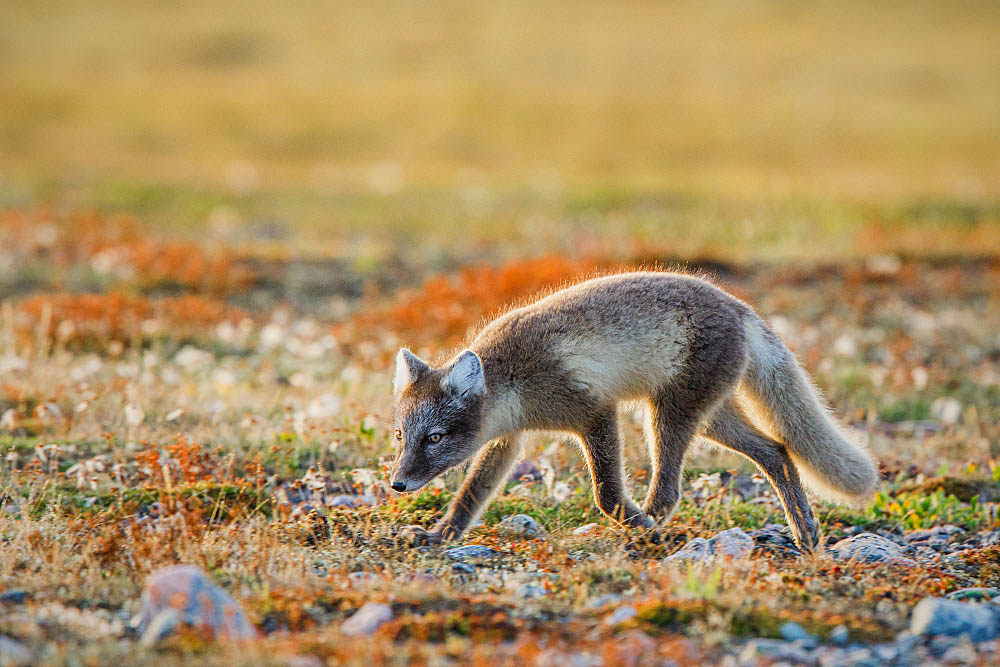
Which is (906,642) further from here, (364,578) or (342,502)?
(342,502)

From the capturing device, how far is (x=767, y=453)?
6.24 meters

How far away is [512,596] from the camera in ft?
15.4

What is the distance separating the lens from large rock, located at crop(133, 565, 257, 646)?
13.1ft

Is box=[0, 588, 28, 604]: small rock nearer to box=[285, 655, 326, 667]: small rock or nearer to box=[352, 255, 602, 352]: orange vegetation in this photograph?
box=[285, 655, 326, 667]: small rock

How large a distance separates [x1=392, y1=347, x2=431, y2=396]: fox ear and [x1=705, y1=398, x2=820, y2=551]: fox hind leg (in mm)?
1852

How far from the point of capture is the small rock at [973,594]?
498 cm

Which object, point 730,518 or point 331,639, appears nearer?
point 331,639

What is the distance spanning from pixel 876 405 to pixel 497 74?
31672 millimetres

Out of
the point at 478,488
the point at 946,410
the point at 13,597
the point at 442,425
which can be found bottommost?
the point at 946,410

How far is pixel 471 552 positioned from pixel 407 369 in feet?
3.92

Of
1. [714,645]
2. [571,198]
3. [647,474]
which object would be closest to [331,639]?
[714,645]

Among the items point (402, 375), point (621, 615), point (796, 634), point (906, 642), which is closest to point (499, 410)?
point (402, 375)

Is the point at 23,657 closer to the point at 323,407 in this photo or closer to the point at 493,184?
the point at 323,407

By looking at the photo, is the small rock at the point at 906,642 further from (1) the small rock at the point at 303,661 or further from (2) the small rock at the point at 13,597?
(2) the small rock at the point at 13,597
